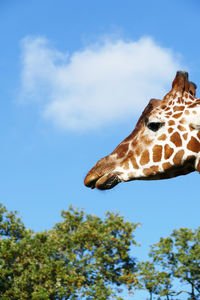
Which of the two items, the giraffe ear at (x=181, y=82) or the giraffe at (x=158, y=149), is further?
the giraffe ear at (x=181, y=82)

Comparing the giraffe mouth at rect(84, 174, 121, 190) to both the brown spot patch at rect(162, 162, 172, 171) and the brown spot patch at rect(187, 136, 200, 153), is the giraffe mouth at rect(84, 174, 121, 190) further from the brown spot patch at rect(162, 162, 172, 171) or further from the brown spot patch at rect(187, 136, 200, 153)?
the brown spot patch at rect(187, 136, 200, 153)

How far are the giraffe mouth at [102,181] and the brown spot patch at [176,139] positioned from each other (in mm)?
1038

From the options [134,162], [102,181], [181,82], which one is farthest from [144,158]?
[181,82]

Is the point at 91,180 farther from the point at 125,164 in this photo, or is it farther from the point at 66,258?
the point at 66,258

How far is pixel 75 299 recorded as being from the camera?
38312 mm

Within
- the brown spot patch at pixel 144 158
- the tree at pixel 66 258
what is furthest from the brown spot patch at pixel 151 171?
the tree at pixel 66 258

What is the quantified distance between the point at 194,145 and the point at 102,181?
1.50m

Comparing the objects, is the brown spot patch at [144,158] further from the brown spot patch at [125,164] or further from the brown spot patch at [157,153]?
the brown spot patch at [125,164]

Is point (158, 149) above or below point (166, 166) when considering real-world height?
above

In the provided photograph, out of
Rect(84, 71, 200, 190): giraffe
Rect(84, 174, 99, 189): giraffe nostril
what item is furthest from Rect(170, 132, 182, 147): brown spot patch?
Rect(84, 174, 99, 189): giraffe nostril

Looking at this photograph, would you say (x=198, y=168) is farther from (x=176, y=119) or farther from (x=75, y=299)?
(x=75, y=299)

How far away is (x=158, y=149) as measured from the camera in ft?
22.6

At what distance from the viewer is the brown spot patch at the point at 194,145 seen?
6672 mm

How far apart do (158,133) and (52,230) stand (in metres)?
36.7
